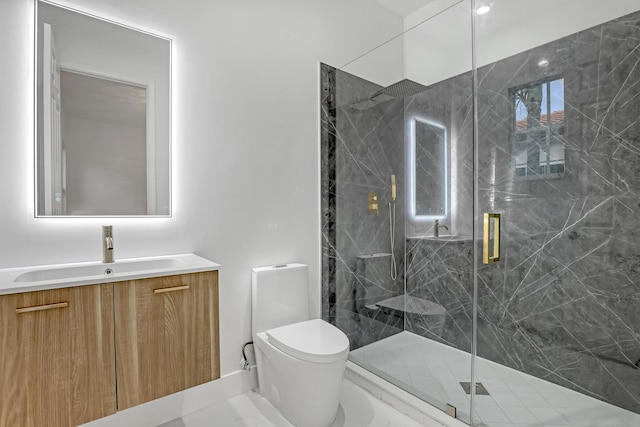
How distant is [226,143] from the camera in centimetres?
200

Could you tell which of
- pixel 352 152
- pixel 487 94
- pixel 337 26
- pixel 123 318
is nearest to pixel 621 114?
pixel 487 94

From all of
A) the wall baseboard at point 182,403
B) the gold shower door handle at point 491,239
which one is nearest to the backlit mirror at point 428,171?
the gold shower door handle at point 491,239

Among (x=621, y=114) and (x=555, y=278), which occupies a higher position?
(x=621, y=114)

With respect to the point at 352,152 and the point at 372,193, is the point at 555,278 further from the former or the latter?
the point at 352,152

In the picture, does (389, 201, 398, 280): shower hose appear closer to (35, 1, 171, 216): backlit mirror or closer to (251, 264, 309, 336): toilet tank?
(251, 264, 309, 336): toilet tank

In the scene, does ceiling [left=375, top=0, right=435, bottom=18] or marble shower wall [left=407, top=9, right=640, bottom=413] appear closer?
marble shower wall [left=407, top=9, right=640, bottom=413]

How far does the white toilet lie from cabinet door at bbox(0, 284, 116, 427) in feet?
2.54

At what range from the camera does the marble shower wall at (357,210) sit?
2389mm

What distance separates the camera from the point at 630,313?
1.79 meters

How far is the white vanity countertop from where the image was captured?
3.77ft

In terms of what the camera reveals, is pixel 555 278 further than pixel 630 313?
Yes

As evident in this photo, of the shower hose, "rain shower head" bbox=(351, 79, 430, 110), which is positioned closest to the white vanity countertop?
the shower hose

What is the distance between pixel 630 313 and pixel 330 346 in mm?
1616

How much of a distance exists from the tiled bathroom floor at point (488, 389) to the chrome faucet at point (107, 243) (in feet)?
5.46
